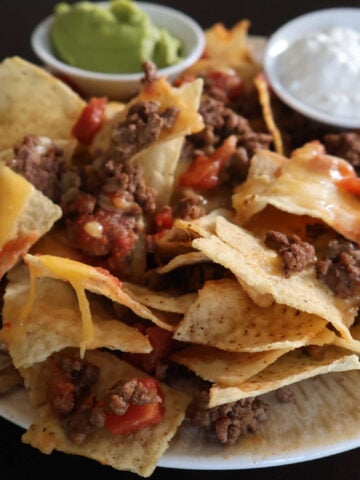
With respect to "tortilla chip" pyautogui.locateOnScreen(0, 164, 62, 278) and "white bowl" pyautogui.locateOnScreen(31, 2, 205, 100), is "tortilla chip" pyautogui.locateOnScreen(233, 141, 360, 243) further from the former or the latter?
"white bowl" pyautogui.locateOnScreen(31, 2, 205, 100)

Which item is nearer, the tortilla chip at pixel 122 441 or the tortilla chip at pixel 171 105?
the tortilla chip at pixel 122 441

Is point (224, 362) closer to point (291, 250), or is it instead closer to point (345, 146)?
point (291, 250)

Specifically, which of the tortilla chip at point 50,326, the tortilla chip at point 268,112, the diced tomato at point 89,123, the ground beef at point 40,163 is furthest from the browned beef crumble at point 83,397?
the tortilla chip at point 268,112

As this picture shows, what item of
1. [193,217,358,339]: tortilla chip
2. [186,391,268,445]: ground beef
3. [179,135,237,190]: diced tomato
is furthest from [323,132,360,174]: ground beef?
[186,391,268,445]: ground beef

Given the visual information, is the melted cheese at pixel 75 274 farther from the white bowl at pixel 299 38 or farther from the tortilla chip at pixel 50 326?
the white bowl at pixel 299 38

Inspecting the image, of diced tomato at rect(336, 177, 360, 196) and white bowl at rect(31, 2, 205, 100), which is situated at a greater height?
diced tomato at rect(336, 177, 360, 196)

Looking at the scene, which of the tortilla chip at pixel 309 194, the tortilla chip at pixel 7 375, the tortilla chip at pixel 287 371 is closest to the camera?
the tortilla chip at pixel 287 371

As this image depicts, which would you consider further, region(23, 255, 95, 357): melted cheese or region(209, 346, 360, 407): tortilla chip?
region(23, 255, 95, 357): melted cheese
